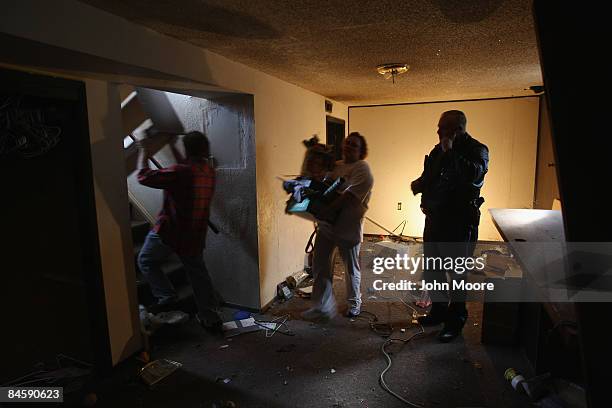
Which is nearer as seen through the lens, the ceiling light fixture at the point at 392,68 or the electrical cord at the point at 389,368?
the electrical cord at the point at 389,368

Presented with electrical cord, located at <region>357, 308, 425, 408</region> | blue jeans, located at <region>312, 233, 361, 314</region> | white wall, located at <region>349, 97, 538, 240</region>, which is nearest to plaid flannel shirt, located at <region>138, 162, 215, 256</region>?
blue jeans, located at <region>312, 233, 361, 314</region>

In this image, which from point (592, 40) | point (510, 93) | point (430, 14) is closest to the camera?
point (592, 40)

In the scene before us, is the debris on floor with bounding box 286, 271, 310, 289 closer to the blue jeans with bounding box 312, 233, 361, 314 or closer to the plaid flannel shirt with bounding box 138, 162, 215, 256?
the blue jeans with bounding box 312, 233, 361, 314

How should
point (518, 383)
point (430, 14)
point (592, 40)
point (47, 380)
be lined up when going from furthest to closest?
point (47, 380) < point (518, 383) < point (430, 14) < point (592, 40)

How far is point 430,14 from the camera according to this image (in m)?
1.74

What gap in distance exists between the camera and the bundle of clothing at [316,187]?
2602 mm

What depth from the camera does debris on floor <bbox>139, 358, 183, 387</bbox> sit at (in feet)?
6.95

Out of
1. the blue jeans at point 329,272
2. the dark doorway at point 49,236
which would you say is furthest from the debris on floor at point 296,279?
the dark doorway at point 49,236

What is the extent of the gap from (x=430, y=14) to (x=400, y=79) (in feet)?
5.83

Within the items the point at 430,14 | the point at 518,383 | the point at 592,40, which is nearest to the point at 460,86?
the point at 430,14

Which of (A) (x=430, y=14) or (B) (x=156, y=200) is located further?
(B) (x=156, y=200)

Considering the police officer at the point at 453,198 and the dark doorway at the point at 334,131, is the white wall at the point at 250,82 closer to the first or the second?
the dark doorway at the point at 334,131

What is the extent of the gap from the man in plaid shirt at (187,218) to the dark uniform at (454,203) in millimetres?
1615

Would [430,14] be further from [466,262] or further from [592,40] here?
[466,262]
